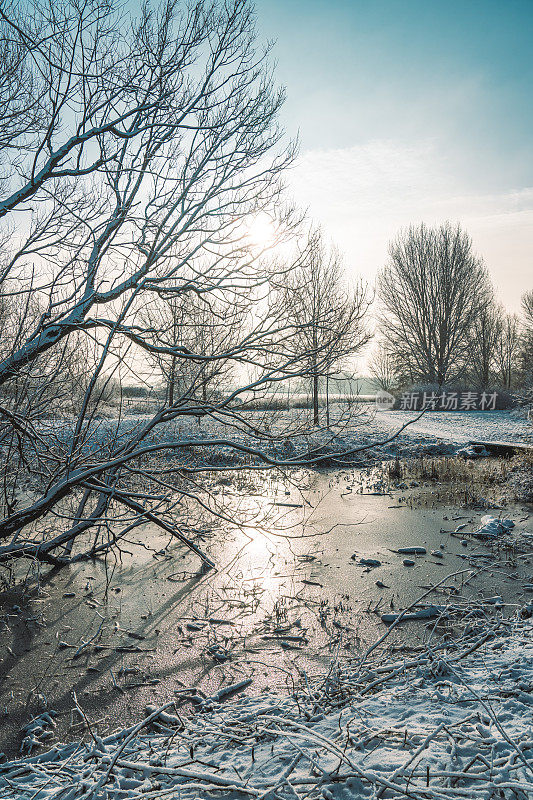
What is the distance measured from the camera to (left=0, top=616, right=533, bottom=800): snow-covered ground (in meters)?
1.89

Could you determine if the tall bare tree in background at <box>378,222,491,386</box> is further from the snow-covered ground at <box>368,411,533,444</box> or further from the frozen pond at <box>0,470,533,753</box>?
the frozen pond at <box>0,470,533,753</box>

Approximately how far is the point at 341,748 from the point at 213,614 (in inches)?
100

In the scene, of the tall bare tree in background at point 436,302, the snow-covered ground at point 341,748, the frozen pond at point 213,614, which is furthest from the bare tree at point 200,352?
the tall bare tree in background at point 436,302

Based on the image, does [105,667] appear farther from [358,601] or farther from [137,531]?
[137,531]

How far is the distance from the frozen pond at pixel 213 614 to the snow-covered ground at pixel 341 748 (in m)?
0.40

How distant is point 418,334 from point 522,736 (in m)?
27.4

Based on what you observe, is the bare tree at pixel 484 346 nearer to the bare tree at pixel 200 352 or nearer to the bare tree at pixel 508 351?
the bare tree at pixel 508 351

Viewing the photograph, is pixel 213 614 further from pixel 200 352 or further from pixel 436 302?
pixel 436 302

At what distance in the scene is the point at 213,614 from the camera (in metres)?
4.59

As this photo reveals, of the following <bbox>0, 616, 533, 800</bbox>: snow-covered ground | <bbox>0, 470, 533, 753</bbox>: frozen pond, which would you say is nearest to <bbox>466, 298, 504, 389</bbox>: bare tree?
<bbox>0, 470, 533, 753</bbox>: frozen pond

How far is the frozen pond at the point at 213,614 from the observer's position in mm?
3504

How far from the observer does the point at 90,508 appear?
8016 millimetres

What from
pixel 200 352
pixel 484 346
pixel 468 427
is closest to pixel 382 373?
pixel 484 346

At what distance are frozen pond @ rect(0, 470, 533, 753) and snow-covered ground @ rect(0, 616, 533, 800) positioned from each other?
40 cm
